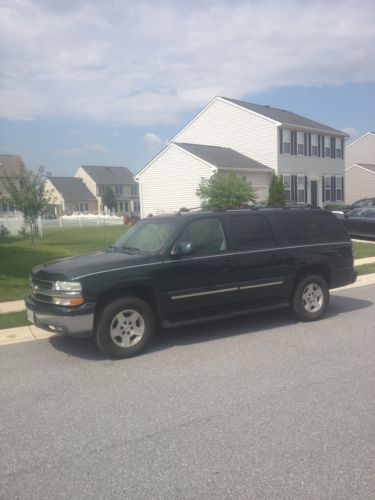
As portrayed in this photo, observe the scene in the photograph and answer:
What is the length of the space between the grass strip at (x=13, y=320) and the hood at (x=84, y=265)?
5.42 ft

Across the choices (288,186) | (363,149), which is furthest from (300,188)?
(363,149)

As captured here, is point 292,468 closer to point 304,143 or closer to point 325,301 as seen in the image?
point 325,301

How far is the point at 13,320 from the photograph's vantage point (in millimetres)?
7980

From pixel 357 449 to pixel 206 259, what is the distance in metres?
3.51

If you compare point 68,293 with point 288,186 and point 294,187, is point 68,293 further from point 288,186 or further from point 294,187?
point 294,187

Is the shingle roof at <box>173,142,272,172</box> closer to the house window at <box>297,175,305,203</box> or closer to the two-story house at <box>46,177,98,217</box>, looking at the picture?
the house window at <box>297,175,305,203</box>

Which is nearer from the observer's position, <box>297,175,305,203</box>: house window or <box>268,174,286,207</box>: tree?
<box>268,174,286,207</box>: tree

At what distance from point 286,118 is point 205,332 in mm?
30776

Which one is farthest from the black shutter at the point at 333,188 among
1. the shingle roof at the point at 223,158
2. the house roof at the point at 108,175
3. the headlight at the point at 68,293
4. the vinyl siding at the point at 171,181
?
the house roof at the point at 108,175

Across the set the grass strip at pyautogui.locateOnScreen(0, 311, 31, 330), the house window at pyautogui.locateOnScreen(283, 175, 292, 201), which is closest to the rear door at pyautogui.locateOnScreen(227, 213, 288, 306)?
the grass strip at pyautogui.locateOnScreen(0, 311, 31, 330)

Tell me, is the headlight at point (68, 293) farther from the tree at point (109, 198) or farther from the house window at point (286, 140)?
the tree at point (109, 198)

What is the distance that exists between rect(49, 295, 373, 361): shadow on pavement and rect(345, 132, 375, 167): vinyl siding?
1939 inches

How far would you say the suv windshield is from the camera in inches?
267

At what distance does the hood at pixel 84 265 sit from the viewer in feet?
19.7
